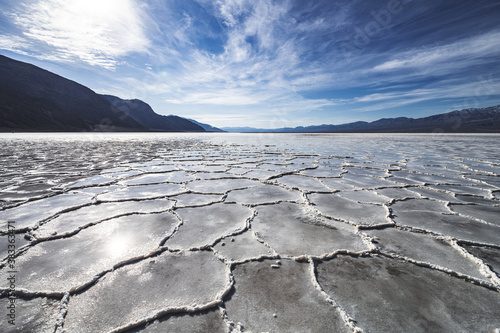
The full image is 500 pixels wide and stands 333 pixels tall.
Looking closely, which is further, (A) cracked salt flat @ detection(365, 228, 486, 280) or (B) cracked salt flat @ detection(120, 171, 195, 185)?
(B) cracked salt flat @ detection(120, 171, 195, 185)

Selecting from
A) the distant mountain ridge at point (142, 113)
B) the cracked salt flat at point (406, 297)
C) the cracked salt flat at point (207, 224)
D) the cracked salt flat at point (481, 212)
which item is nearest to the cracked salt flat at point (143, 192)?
the cracked salt flat at point (207, 224)

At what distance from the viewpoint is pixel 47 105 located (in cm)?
4016

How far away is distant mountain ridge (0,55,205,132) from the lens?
31.4m

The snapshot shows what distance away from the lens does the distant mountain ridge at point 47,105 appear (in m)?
31.4

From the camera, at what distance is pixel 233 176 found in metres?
3.15

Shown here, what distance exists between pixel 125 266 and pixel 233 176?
2.18 metres

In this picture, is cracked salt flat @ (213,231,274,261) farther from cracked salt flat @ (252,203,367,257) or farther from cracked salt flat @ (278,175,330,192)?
cracked salt flat @ (278,175,330,192)

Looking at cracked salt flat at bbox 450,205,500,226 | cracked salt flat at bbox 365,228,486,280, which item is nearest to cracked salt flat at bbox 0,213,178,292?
cracked salt flat at bbox 365,228,486,280

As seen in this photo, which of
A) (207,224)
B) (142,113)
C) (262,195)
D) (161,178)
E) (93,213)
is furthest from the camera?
(142,113)

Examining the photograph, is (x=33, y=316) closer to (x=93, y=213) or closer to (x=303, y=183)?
(x=93, y=213)

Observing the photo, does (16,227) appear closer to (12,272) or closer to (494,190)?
(12,272)

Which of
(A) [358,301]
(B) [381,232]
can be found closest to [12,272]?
(A) [358,301]

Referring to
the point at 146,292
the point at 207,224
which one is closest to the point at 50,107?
the point at 207,224

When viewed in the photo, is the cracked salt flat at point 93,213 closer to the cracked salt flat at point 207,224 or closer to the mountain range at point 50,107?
the cracked salt flat at point 207,224
